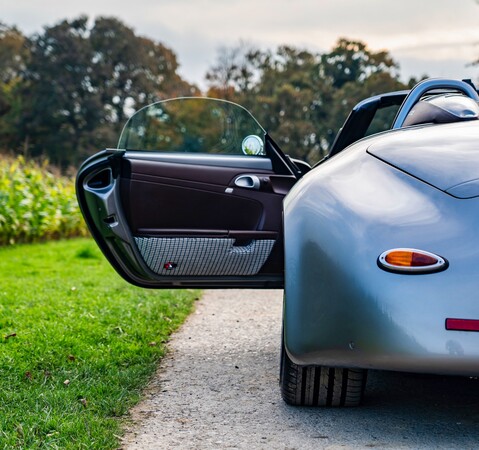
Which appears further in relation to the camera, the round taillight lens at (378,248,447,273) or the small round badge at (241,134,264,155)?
the small round badge at (241,134,264,155)

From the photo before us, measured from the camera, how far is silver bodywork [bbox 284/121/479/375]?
2785 millimetres

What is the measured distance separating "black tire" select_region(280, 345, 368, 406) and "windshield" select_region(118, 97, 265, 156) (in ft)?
4.37

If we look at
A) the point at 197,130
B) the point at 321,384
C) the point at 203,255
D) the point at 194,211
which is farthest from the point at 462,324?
the point at 197,130

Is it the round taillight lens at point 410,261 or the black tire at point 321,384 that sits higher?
the round taillight lens at point 410,261

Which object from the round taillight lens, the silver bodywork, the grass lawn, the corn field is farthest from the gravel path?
the corn field

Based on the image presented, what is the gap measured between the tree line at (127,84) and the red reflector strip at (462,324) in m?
35.5

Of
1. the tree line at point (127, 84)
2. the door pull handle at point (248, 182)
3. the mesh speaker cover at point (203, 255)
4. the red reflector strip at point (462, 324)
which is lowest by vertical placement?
the tree line at point (127, 84)

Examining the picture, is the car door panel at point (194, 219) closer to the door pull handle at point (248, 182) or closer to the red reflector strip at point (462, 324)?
the door pull handle at point (248, 182)

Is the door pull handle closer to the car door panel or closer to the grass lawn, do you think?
the car door panel

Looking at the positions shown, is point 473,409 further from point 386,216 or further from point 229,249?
point 229,249

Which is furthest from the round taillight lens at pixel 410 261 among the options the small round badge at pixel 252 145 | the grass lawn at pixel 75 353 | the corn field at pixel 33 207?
the corn field at pixel 33 207

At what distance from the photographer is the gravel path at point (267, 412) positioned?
3098mm

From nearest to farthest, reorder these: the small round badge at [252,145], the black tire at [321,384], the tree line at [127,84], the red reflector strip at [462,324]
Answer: the red reflector strip at [462,324] < the black tire at [321,384] < the small round badge at [252,145] < the tree line at [127,84]

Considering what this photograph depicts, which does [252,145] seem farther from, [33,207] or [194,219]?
[33,207]
